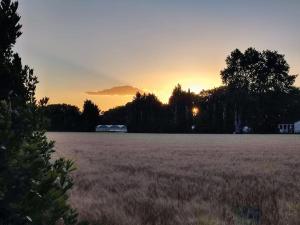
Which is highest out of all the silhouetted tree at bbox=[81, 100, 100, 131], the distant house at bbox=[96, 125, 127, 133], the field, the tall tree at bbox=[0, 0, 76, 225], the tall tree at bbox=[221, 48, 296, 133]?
the tall tree at bbox=[221, 48, 296, 133]

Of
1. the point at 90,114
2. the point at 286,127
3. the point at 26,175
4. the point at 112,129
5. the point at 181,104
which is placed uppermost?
the point at 181,104

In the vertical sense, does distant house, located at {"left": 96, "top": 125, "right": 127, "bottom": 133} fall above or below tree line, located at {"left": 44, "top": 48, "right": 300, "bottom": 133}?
below

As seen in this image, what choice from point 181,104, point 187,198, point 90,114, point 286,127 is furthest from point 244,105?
point 187,198

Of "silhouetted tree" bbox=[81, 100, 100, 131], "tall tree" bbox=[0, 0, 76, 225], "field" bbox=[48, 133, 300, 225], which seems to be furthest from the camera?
"silhouetted tree" bbox=[81, 100, 100, 131]

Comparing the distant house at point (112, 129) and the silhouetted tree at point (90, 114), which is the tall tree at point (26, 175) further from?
the distant house at point (112, 129)

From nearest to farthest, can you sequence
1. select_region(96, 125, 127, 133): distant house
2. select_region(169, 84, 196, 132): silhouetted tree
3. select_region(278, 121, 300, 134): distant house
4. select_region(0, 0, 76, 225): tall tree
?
select_region(0, 0, 76, 225): tall tree → select_region(278, 121, 300, 134): distant house → select_region(96, 125, 127, 133): distant house → select_region(169, 84, 196, 132): silhouetted tree

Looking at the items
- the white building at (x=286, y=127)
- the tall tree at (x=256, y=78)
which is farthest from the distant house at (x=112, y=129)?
the white building at (x=286, y=127)

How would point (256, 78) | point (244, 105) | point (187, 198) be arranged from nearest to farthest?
1. point (187, 198)
2. point (244, 105)
3. point (256, 78)

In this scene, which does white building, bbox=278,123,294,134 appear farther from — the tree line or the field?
the field

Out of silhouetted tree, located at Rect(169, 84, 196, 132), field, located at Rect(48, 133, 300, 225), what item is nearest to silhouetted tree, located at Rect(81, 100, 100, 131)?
silhouetted tree, located at Rect(169, 84, 196, 132)

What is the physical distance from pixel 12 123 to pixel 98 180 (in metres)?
10.1

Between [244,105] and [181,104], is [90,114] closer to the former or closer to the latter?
[181,104]

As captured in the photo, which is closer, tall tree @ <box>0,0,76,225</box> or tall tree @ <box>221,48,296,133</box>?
tall tree @ <box>0,0,76,225</box>

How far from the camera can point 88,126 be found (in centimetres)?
13788
